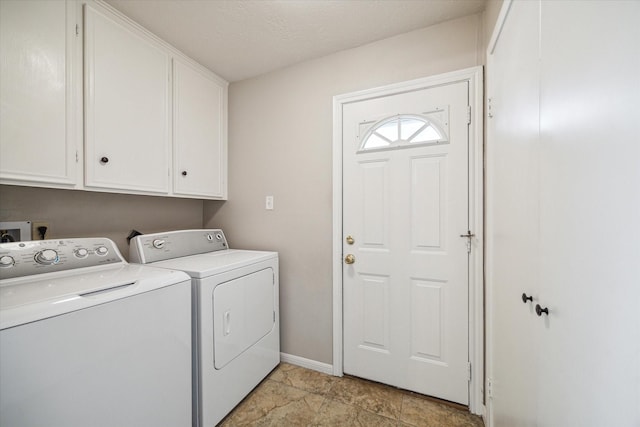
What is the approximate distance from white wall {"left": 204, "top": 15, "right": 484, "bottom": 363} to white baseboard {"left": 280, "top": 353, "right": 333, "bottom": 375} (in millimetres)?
34

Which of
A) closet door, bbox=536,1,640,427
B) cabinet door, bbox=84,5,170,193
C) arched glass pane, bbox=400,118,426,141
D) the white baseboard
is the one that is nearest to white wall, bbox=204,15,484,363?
the white baseboard

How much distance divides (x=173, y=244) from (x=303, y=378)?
1372 millimetres

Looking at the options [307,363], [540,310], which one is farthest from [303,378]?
[540,310]

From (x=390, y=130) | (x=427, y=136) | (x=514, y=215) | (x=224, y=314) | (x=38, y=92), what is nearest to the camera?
(x=514, y=215)

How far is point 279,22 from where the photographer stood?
1572 millimetres

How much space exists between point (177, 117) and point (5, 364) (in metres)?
1.59

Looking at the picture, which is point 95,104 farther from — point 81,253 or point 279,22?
point 279,22

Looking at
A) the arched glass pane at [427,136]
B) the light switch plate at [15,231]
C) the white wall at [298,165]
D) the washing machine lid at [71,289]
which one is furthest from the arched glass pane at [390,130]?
the light switch plate at [15,231]

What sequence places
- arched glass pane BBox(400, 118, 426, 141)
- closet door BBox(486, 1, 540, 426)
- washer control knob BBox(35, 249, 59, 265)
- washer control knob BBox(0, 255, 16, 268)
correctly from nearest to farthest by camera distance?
closet door BBox(486, 1, 540, 426)
washer control knob BBox(0, 255, 16, 268)
washer control knob BBox(35, 249, 59, 265)
arched glass pane BBox(400, 118, 426, 141)

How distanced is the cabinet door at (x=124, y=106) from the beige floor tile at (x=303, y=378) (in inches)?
63.8

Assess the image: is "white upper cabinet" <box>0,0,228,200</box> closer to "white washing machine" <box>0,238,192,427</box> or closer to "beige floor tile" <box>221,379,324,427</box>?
"white washing machine" <box>0,238,192,427</box>

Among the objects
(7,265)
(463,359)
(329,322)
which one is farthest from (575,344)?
(7,265)

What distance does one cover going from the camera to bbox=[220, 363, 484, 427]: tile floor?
1456 mm

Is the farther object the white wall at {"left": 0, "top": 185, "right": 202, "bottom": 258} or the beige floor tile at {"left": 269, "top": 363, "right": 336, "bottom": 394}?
the beige floor tile at {"left": 269, "top": 363, "right": 336, "bottom": 394}
